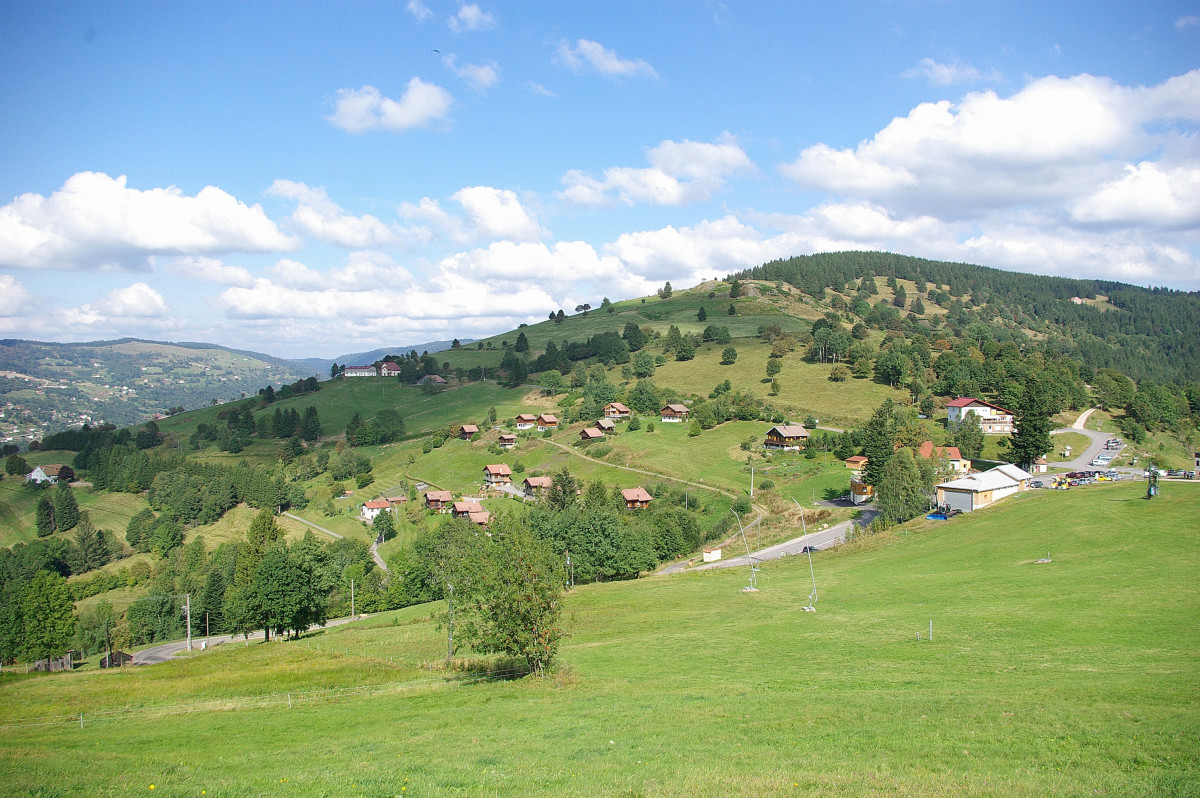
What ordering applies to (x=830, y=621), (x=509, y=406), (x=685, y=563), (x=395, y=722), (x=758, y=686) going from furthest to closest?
(x=509, y=406) → (x=685, y=563) → (x=830, y=621) → (x=758, y=686) → (x=395, y=722)

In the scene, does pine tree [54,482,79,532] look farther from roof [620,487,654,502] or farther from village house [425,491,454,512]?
roof [620,487,654,502]

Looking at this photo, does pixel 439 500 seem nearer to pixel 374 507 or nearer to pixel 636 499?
pixel 374 507

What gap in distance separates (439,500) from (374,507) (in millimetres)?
13742

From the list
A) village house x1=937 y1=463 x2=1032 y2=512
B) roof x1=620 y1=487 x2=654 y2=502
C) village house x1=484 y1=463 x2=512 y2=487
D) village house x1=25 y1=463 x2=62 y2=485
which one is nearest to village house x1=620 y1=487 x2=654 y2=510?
roof x1=620 y1=487 x2=654 y2=502

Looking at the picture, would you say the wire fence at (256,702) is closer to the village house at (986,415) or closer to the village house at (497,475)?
the village house at (497,475)

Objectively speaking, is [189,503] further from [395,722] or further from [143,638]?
[395,722]

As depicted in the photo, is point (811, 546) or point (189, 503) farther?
point (189, 503)

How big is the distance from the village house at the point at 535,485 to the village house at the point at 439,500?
12860 millimetres

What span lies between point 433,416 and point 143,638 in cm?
7875

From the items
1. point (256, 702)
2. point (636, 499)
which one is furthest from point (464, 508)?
point (256, 702)

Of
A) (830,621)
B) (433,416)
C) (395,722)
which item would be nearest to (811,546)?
(830,621)

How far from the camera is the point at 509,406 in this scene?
161500 millimetres

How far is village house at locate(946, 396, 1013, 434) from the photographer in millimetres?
118312

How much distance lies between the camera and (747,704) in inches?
932
